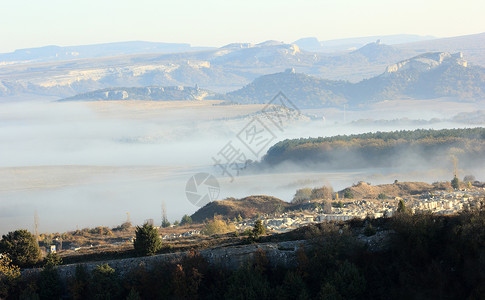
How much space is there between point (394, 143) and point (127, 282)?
103 metres

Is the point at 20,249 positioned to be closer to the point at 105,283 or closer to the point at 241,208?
the point at 105,283

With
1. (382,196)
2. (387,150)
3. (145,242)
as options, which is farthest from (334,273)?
(387,150)

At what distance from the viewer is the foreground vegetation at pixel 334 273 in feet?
77.7

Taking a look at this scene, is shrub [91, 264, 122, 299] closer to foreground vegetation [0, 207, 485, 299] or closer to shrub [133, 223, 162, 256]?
foreground vegetation [0, 207, 485, 299]

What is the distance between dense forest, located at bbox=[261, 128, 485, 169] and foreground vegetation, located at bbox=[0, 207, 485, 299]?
82370mm

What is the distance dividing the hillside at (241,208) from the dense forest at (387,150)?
165 ft

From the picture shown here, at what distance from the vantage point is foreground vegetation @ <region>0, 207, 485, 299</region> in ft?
77.7

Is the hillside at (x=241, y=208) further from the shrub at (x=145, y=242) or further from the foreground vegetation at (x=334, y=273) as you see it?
the foreground vegetation at (x=334, y=273)

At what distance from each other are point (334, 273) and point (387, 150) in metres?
99.8

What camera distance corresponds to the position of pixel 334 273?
80.8ft

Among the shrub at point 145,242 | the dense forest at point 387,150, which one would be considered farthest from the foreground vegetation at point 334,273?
the dense forest at point 387,150

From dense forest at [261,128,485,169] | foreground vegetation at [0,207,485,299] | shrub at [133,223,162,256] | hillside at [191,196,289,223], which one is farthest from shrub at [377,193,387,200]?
dense forest at [261,128,485,169]

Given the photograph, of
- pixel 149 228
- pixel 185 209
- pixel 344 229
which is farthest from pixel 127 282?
pixel 185 209

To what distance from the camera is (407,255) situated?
2489 centimetres
